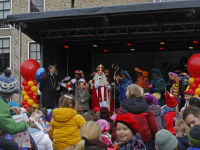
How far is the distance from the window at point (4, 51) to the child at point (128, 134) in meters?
14.6

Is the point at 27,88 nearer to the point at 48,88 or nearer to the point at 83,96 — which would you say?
the point at 48,88

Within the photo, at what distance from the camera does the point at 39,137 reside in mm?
4117

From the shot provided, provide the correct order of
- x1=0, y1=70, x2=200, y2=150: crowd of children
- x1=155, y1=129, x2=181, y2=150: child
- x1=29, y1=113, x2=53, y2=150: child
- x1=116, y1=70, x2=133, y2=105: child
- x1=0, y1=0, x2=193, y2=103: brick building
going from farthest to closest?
x1=0, y1=0, x2=193, y2=103: brick building → x1=116, y1=70, x2=133, y2=105: child → x1=29, y1=113, x2=53, y2=150: child → x1=155, y1=129, x2=181, y2=150: child → x1=0, y1=70, x2=200, y2=150: crowd of children

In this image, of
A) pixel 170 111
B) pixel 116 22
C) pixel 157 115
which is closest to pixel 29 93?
pixel 116 22

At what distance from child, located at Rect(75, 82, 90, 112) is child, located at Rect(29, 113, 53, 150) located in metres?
5.91

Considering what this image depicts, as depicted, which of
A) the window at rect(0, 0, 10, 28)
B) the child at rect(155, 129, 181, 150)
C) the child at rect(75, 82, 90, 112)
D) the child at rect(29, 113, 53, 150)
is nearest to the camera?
the child at rect(155, 129, 181, 150)

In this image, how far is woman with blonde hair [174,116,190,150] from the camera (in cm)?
328

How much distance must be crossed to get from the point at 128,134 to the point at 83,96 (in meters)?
7.21

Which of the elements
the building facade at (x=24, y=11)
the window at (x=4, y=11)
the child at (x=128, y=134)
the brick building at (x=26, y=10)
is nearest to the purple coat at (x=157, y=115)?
the child at (x=128, y=134)

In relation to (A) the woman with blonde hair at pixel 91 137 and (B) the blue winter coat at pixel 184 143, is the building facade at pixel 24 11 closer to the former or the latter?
(B) the blue winter coat at pixel 184 143

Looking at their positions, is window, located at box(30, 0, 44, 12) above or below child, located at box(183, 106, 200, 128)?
above

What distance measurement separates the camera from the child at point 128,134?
2988 millimetres

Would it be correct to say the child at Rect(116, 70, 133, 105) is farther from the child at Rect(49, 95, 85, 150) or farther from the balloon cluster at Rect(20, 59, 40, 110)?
the child at Rect(49, 95, 85, 150)

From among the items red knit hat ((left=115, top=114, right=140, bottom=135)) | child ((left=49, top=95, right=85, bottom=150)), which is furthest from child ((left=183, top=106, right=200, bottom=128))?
child ((left=49, top=95, right=85, bottom=150))
